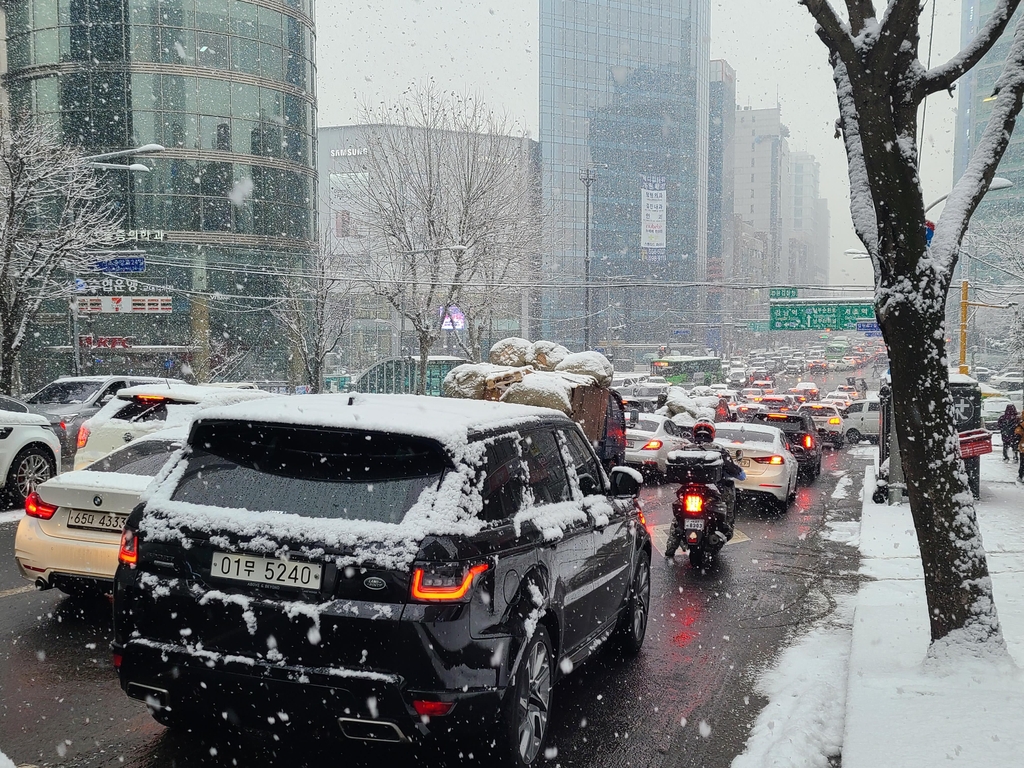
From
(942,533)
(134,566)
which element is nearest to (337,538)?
(134,566)

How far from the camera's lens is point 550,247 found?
1687 inches

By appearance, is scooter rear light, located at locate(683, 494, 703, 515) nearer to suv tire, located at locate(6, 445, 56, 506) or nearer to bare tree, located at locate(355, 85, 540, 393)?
suv tire, located at locate(6, 445, 56, 506)

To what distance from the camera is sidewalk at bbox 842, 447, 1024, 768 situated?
434cm

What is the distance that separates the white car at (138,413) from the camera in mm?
10375

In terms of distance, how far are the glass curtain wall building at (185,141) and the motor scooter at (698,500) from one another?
35292mm

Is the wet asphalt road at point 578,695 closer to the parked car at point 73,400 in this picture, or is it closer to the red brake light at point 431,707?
the red brake light at point 431,707

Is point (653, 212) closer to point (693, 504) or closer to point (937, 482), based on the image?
point (693, 504)

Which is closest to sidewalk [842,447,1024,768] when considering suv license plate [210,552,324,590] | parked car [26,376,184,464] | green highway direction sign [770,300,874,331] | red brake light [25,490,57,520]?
suv license plate [210,552,324,590]

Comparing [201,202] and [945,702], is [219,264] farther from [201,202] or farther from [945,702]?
[945,702]

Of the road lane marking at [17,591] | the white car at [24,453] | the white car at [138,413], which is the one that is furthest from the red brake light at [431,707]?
the white car at [24,453]

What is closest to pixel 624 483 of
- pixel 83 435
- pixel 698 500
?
pixel 698 500

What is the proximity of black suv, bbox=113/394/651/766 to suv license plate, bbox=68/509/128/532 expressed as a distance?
8.09 feet

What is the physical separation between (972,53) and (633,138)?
132 m

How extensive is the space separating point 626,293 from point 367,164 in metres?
80.3
